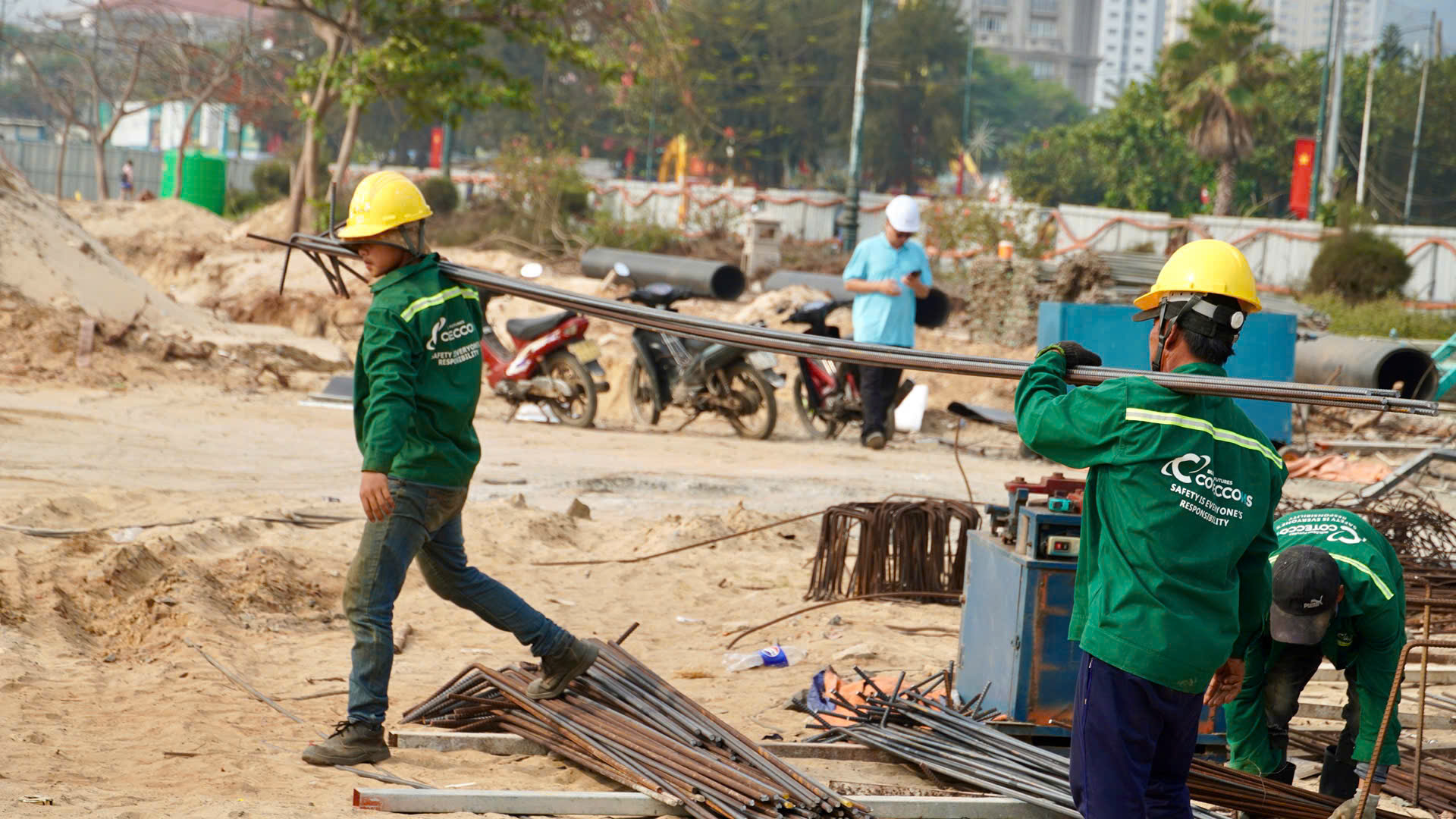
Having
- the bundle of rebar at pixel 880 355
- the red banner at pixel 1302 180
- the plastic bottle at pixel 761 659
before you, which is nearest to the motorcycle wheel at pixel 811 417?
the plastic bottle at pixel 761 659

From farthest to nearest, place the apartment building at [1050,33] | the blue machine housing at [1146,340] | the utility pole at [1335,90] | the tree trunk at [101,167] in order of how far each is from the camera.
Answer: the apartment building at [1050,33]
the utility pole at [1335,90]
the tree trunk at [101,167]
the blue machine housing at [1146,340]

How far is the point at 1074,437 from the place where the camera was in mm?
3344

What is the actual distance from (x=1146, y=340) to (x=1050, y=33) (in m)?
171

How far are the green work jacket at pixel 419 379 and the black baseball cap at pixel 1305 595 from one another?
8.38 feet

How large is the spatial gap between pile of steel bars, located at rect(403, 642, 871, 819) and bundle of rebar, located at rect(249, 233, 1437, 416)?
1.22 metres

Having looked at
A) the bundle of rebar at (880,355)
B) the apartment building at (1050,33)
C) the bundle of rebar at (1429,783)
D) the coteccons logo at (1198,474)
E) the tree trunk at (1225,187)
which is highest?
the apartment building at (1050,33)

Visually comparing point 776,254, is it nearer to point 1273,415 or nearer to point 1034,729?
point 1273,415

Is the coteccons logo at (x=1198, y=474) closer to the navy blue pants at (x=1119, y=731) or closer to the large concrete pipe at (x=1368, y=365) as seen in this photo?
the navy blue pants at (x=1119, y=731)

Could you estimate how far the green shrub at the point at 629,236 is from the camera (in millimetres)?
27125

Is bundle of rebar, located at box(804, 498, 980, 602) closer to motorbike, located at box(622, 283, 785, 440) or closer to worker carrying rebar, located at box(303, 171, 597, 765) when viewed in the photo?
worker carrying rebar, located at box(303, 171, 597, 765)

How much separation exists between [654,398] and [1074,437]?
32.5ft

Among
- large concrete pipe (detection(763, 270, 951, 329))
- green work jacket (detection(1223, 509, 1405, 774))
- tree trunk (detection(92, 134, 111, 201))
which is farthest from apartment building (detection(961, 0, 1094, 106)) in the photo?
green work jacket (detection(1223, 509, 1405, 774))

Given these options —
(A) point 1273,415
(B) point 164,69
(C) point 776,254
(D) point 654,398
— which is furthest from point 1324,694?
(B) point 164,69

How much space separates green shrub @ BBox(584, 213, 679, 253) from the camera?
27125 mm
